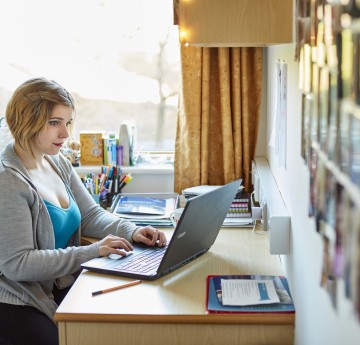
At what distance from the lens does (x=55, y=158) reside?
2.52 meters

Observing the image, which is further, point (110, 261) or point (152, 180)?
point (152, 180)

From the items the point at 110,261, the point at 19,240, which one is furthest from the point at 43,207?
the point at 110,261

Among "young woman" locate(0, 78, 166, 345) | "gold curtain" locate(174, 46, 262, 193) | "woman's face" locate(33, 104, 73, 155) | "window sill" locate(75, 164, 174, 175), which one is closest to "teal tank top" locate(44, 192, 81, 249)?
"young woman" locate(0, 78, 166, 345)

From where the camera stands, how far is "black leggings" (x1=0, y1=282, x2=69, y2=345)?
200 cm

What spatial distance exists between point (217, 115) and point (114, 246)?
1.18 m

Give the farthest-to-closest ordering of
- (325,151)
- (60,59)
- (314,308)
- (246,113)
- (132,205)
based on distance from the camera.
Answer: (60,59) → (246,113) → (132,205) → (314,308) → (325,151)

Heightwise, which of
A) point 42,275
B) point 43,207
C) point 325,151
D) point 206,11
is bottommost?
point 42,275

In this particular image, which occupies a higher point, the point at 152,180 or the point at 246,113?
the point at 246,113

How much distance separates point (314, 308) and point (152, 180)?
1886 millimetres

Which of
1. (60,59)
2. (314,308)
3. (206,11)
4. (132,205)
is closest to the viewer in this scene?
(314,308)

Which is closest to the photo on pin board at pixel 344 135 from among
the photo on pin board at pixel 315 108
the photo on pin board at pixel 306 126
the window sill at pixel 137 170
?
the photo on pin board at pixel 315 108

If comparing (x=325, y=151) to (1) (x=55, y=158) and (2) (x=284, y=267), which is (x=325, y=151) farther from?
(1) (x=55, y=158)

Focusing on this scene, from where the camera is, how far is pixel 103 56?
330 cm

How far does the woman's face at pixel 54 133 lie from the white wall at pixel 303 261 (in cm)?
75
